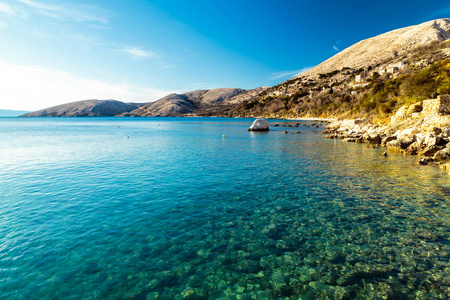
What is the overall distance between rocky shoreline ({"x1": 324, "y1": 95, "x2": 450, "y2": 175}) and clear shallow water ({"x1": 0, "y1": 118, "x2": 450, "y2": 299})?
22.6 feet

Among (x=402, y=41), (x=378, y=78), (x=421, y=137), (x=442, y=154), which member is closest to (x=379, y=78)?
(x=378, y=78)

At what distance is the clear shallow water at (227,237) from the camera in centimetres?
655

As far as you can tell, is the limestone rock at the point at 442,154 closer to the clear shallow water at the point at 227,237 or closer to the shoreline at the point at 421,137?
the shoreline at the point at 421,137

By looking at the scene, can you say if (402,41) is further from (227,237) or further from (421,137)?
(227,237)

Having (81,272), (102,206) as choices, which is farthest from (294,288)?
(102,206)

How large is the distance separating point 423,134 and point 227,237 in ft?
99.3

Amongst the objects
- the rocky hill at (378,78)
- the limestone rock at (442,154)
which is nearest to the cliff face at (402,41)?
the rocky hill at (378,78)

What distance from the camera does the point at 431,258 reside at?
7.59 m

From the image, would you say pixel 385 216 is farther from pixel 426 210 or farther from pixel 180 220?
pixel 180 220

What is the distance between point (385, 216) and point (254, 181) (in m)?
8.19

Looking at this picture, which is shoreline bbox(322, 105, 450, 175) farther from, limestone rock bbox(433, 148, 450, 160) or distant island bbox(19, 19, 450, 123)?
distant island bbox(19, 19, 450, 123)

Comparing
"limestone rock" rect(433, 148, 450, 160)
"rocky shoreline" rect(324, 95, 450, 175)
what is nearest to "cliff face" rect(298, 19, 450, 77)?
"rocky shoreline" rect(324, 95, 450, 175)

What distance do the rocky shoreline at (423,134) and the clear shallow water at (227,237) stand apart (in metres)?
6.90

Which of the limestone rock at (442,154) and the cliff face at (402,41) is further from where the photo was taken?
the cliff face at (402,41)
